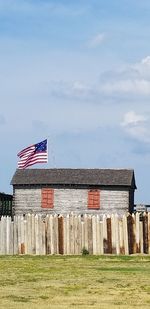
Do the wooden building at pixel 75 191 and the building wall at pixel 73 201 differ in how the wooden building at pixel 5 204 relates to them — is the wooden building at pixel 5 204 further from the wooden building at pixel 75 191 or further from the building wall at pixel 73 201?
the building wall at pixel 73 201

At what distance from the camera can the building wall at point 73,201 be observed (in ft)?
162

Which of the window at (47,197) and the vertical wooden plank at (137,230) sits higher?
→ the window at (47,197)

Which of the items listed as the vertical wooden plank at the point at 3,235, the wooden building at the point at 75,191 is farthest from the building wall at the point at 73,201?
the vertical wooden plank at the point at 3,235

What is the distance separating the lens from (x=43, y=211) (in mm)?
49750

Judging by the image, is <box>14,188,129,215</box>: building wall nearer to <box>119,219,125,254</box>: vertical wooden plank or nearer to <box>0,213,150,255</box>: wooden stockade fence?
<box>0,213,150,255</box>: wooden stockade fence

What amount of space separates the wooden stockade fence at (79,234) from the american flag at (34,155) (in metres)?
15.5

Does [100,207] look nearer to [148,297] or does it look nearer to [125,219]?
[125,219]

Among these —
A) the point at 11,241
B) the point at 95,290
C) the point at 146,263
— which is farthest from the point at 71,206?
the point at 95,290

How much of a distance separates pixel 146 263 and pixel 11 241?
642cm

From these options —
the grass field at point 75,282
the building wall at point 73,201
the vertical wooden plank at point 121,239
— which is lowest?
the grass field at point 75,282

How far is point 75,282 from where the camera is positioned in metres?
16.6

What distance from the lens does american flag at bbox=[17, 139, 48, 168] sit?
43.3m

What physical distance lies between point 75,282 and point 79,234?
1085cm

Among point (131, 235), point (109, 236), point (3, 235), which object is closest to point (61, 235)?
point (109, 236)
